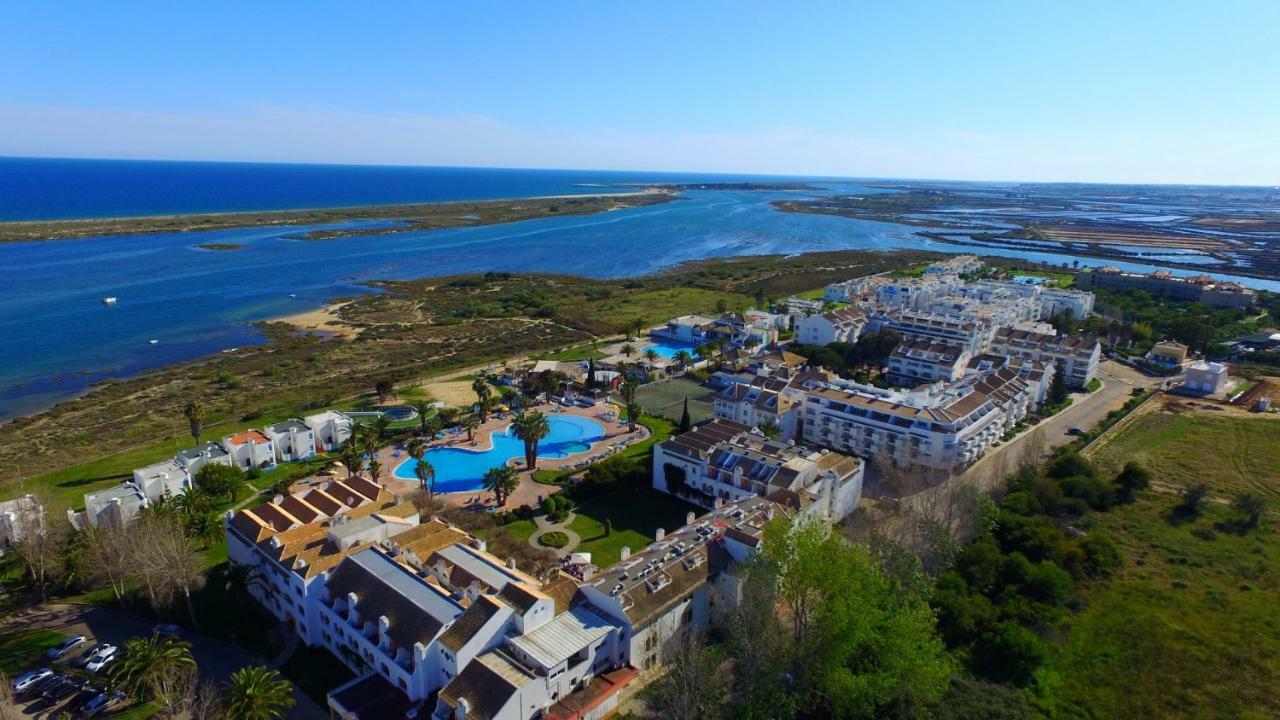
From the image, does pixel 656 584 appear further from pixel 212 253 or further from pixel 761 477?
pixel 212 253

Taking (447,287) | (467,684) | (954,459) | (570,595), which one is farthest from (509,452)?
(447,287)

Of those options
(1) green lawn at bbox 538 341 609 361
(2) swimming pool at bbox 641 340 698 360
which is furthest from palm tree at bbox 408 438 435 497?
(2) swimming pool at bbox 641 340 698 360

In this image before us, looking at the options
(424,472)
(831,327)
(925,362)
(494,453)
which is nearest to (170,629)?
(424,472)

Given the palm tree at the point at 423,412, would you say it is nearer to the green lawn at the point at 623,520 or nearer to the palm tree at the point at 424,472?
the palm tree at the point at 424,472

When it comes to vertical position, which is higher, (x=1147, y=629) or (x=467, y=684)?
(x=467, y=684)

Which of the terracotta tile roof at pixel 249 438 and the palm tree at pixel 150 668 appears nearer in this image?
the palm tree at pixel 150 668

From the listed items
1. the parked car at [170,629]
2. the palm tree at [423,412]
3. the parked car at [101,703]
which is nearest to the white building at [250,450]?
the palm tree at [423,412]

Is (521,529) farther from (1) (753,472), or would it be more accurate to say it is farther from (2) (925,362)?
(2) (925,362)
